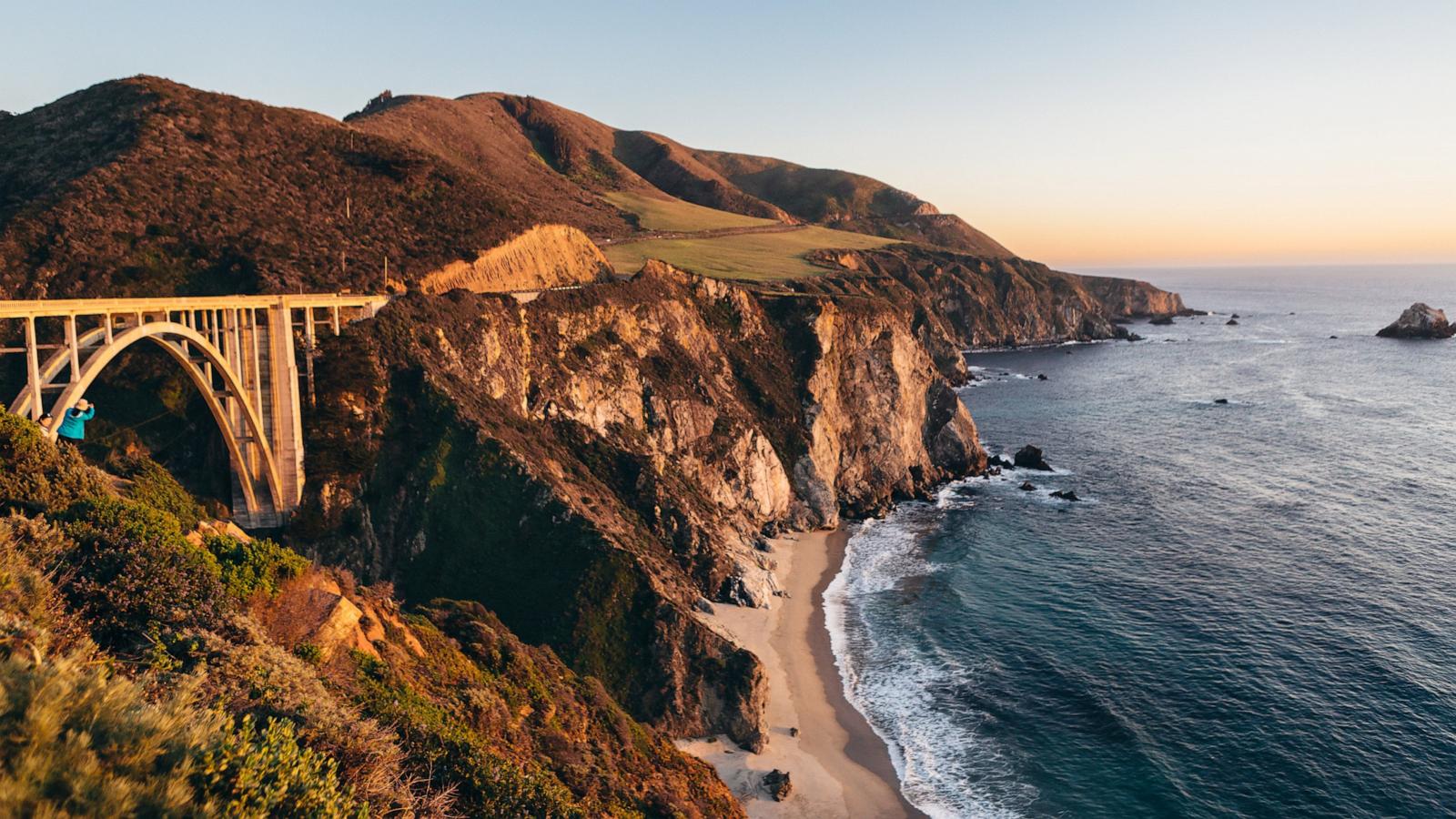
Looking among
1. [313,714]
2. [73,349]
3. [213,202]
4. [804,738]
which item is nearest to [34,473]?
[73,349]

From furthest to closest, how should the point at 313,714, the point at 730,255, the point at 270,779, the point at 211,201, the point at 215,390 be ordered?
the point at 730,255 → the point at 211,201 → the point at 215,390 → the point at 313,714 → the point at 270,779

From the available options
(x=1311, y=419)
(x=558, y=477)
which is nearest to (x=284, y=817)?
(x=558, y=477)

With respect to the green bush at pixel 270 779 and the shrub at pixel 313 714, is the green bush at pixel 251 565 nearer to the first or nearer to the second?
the shrub at pixel 313 714

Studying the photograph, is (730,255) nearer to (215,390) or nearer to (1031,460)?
(1031,460)

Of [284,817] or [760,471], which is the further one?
[760,471]

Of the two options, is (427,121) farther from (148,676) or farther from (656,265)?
(148,676)

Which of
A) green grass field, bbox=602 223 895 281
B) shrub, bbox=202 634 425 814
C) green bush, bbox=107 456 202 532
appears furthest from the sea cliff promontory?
green grass field, bbox=602 223 895 281

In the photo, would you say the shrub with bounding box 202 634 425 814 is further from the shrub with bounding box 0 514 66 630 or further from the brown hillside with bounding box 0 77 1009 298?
the brown hillside with bounding box 0 77 1009 298
